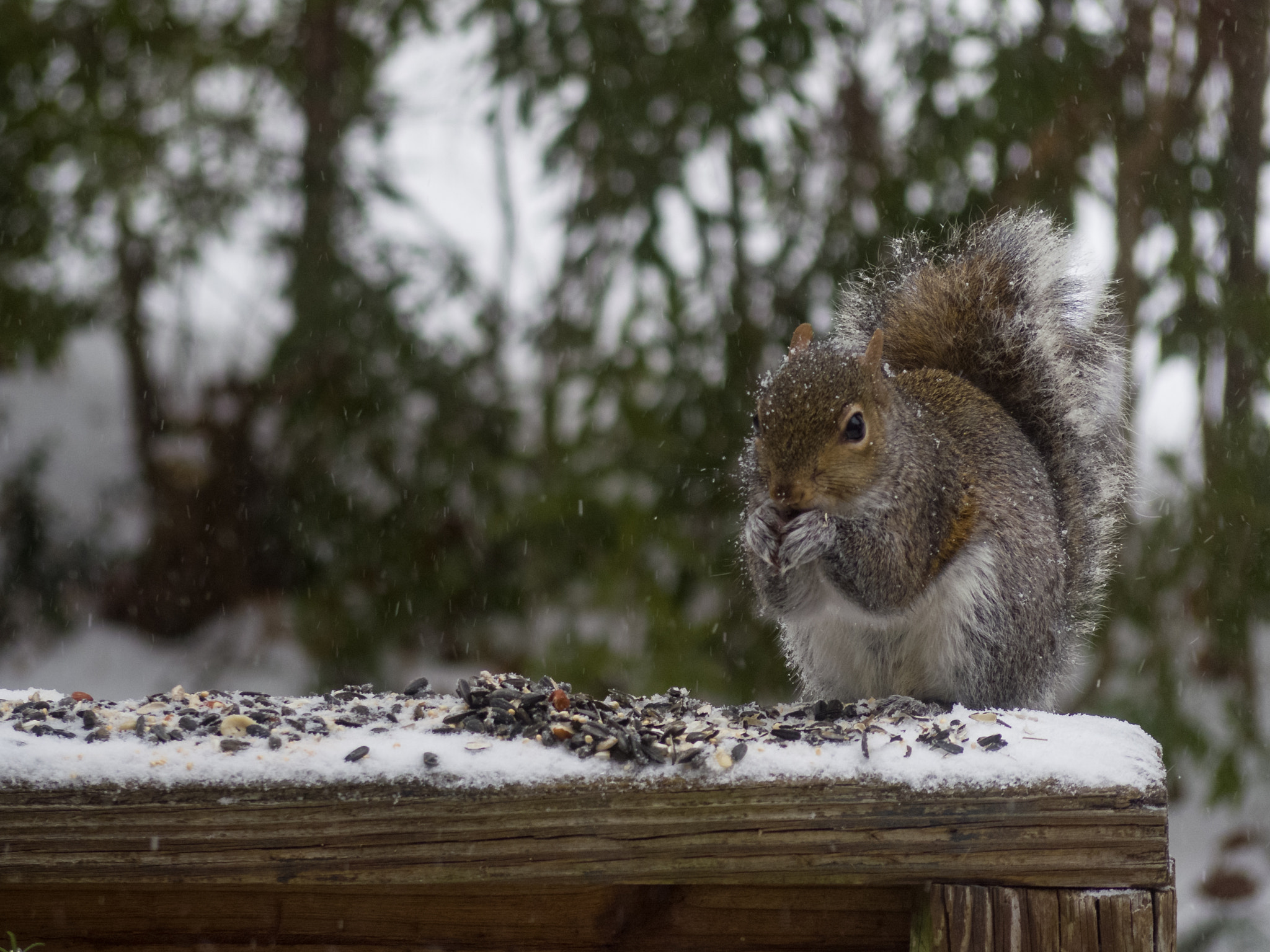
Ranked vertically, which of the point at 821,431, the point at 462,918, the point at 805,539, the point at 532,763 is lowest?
the point at 462,918

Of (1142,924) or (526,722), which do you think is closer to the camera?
(1142,924)

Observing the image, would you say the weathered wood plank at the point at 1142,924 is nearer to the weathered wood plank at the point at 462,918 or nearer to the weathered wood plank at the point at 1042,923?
the weathered wood plank at the point at 1042,923

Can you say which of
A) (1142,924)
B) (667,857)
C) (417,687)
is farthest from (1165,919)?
(417,687)

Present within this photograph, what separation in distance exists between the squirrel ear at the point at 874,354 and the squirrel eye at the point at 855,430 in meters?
0.07

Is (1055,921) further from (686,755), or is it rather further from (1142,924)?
(686,755)

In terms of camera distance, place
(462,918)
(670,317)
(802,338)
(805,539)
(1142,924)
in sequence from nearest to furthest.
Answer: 1. (1142,924)
2. (462,918)
3. (805,539)
4. (802,338)
5. (670,317)

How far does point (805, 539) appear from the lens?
1.26 metres

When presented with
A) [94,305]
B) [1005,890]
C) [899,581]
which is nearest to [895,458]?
[899,581]

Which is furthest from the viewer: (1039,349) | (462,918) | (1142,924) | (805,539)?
(1039,349)

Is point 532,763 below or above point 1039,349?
below

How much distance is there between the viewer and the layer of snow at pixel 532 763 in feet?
3.16

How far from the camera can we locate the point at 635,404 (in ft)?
8.47

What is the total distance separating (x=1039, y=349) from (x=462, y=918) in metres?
1.06

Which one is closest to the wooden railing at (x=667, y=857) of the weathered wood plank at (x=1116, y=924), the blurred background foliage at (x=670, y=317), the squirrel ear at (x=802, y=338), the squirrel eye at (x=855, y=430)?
the weathered wood plank at (x=1116, y=924)
